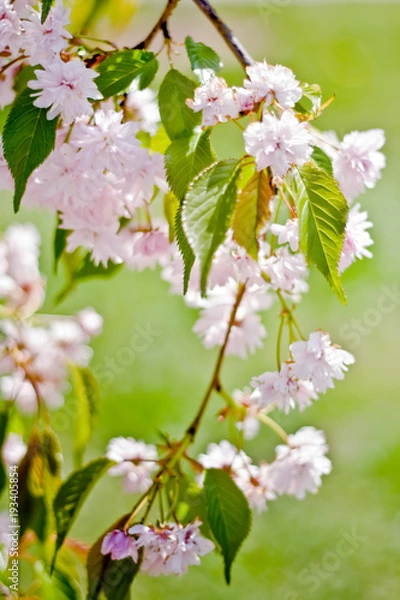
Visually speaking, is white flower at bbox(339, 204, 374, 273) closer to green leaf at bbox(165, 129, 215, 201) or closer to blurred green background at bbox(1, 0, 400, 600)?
green leaf at bbox(165, 129, 215, 201)

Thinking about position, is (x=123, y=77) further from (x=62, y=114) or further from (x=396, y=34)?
(x=396, y=34)

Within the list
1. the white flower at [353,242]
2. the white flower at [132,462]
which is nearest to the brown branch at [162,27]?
the white flower at [353,242]

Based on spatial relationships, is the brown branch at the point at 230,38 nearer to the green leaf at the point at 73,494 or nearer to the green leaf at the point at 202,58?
the green leaf at the point at 202,58

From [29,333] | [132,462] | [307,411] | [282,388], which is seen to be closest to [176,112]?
[282,388]

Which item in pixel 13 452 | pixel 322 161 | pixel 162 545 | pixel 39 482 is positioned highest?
pixel 322 161

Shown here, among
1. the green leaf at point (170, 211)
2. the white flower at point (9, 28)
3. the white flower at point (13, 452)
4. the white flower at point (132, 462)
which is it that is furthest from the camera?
the white flower at point (13, 452)

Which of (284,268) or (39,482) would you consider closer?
(284,268)

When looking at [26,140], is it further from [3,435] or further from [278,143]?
[3,435]
